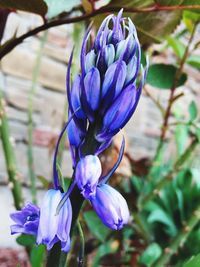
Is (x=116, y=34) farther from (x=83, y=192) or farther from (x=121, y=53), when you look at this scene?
(x=83, y=192)

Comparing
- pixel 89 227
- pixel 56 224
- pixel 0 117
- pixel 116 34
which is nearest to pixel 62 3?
pixel 116 34

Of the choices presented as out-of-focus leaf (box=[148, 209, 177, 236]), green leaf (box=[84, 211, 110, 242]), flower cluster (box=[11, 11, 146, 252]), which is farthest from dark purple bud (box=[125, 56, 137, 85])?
out-of-focus leaf (box=[148, 209, 177, 236])

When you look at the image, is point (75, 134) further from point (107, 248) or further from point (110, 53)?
point (107, 248)

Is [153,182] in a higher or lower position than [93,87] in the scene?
lower

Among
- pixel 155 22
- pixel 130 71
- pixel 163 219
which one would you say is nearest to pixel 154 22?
pixel 155 22

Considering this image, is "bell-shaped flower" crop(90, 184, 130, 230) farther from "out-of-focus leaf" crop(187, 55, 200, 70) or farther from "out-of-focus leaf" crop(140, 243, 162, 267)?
"out-of-focus leaf" crop(140, 243, 162, 267)

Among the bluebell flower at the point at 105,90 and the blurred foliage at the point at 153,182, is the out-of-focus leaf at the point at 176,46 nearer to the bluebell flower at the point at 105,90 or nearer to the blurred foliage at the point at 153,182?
the blurred foliage at the point at 153,182

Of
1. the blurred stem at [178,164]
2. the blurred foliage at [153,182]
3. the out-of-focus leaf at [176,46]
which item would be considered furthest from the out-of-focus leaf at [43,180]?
the out-of-focus leaf at [176,46]
